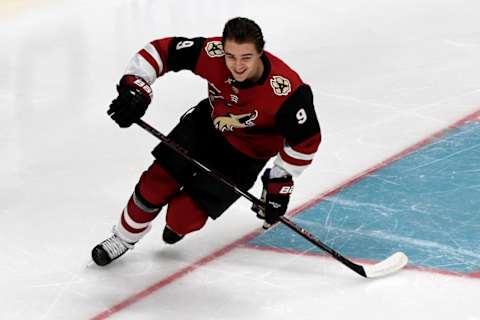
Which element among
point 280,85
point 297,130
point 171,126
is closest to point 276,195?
point 297,130

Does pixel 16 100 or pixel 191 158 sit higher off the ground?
pixel 191 158

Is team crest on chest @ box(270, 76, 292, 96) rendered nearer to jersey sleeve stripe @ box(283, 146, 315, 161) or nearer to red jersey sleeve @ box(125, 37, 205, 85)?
jersey sleeve stripe @ box(283, 146, 315, 161)

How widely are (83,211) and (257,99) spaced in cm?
94

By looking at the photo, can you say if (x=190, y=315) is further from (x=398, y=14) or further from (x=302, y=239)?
(x=398, y=14)

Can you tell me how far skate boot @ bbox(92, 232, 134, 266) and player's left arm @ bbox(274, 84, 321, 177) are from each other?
0.59 m

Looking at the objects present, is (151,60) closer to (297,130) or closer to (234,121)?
(234,121)

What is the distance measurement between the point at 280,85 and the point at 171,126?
150 centimetres

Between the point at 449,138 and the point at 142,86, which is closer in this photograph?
the point at 142,86

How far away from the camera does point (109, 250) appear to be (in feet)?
12.5

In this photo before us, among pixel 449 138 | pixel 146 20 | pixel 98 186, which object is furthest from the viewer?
pixel 146 20

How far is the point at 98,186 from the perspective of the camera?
175 inches

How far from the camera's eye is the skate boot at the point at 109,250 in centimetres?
379

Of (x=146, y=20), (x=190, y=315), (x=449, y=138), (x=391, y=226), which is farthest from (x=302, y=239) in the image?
(x=146, y=20)

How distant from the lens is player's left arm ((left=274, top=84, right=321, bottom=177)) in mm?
3536
